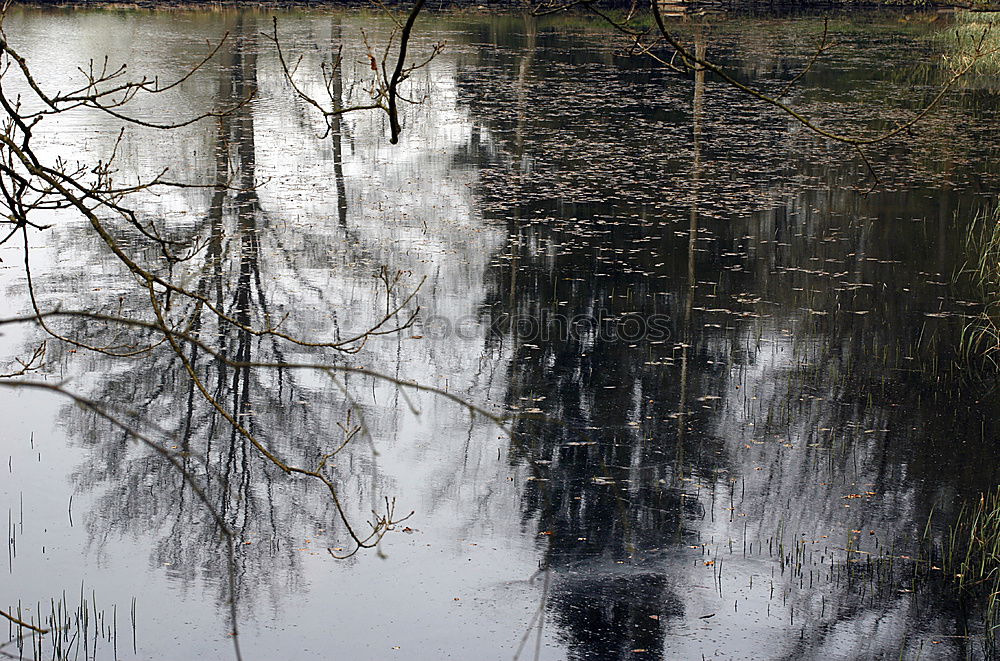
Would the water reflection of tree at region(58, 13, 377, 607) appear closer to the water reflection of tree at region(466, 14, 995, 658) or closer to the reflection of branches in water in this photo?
the reflection of branches in water

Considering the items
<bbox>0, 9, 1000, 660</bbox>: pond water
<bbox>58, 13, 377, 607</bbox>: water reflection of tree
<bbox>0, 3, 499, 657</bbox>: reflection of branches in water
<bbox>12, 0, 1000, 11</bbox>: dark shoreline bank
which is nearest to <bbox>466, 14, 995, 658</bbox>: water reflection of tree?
<bbox>0, 9, 1000, 660</bbox>: pond water

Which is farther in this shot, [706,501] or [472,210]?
[472,210]

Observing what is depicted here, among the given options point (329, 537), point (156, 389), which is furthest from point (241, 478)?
point (156, 389)

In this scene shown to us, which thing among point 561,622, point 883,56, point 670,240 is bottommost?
point 561,622

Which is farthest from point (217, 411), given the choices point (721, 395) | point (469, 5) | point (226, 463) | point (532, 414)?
point (469, 5)

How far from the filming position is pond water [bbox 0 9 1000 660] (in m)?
4.64

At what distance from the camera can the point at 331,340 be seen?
7.62 meters

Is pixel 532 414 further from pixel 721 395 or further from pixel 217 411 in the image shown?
pixel 217 411

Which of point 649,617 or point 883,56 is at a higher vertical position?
point 883,56

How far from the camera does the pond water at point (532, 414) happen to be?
183 inches

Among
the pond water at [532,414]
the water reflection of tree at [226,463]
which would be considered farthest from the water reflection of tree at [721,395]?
the water reflection of tree at [226,463]

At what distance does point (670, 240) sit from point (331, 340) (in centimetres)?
362

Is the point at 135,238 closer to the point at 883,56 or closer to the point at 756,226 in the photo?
the point at 756,226

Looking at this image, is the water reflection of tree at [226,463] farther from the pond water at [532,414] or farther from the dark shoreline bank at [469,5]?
Answer: the dark shoreline bank at [469,5]
